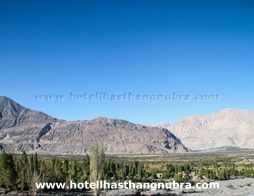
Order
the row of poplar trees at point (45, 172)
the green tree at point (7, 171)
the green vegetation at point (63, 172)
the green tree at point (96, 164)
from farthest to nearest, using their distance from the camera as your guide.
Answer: the green tree at point (7, 171)
the green vegetation at point (63, 172)
the row of poplar trees at point (45, 172)
the green tree at point (96, 164)

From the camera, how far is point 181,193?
50531mm

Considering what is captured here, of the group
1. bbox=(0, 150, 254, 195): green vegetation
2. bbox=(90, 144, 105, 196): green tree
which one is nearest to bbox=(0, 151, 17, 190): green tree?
bbox=(0, 150, 254, 195): green vegetation

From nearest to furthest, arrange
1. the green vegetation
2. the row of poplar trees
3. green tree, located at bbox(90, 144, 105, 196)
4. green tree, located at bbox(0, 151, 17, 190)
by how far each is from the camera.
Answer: green tree, located at bbox(90, 144, 105, 196)
the row of poplar trees
the green vegetation
green tree, located at bbox(0, 151, 17, 190)

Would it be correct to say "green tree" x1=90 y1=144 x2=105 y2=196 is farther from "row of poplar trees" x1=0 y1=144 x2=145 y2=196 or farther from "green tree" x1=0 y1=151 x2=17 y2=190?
"green tree" x1=0 y1=151 x2=17 y2=190

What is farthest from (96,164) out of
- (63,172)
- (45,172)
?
(63,172)

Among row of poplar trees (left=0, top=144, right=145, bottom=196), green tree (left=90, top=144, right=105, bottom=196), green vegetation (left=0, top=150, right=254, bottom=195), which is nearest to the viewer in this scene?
green tree (left=90, top=144, right=105, bottom=196)

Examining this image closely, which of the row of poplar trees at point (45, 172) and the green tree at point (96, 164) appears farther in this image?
the row of poplar trees at point (45, 172)

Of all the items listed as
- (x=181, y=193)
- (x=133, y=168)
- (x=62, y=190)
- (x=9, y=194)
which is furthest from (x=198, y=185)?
(x=9, y=194)

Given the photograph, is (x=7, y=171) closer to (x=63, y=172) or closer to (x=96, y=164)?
(x=63, y=172)

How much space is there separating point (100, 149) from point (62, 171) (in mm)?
30866

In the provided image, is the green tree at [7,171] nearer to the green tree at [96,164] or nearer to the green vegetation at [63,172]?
the green vegetation at [63,172]

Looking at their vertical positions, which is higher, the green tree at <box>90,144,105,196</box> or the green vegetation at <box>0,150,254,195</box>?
the green tree at <box>90,144,105,196</box>

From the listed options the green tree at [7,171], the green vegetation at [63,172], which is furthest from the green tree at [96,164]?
the green tree at [7,171]

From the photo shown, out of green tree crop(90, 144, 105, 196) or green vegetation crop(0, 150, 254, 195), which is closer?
green tree crop(90, 144, 105, 196)
